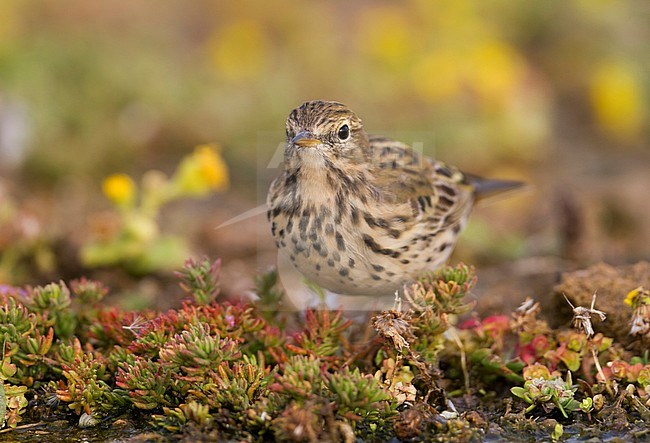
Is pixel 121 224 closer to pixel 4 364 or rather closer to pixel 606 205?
pixel 4 364

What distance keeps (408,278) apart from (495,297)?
113cm

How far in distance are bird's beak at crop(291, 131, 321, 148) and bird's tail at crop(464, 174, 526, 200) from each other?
189 cm

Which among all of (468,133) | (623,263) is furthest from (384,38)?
(623,263)

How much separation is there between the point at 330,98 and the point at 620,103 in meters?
3.16

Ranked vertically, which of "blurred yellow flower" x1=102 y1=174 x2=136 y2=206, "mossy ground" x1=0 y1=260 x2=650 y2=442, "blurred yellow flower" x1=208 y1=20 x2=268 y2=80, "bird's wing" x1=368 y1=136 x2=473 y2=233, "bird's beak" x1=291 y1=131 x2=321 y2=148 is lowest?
"mossy ground" x1=0 y1=260 x2=650 y2=442

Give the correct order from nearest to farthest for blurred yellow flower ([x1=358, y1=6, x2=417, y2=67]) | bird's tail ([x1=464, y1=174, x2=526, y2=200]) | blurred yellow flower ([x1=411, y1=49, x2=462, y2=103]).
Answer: bird's tail ([x1=464, y1=174, x2=526, y2=200])
blurred yellow flower ([x1=411, y1=49, x2=462, y2=103])
blurred yellow flower ([x1=358, y1=6, x2=417, y2=67])

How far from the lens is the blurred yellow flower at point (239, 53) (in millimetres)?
9836

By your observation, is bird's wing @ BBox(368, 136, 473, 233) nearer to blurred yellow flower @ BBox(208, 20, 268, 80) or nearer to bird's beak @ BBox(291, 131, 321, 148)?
bird's beak @ BBox(291, 131, 321, 148)

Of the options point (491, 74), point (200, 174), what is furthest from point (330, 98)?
point (200, 174)

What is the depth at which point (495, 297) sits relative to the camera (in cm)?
569

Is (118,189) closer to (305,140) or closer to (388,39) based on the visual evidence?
(305,140)

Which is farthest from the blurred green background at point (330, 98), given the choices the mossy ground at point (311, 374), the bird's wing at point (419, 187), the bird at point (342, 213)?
the mossy ground at point (311, 374)

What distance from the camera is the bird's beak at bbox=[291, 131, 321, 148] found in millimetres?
4398

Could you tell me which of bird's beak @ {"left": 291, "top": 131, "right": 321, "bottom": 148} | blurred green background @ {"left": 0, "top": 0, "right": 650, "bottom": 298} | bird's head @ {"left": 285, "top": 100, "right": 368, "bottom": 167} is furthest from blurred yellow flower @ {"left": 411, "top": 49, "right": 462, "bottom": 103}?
bird's beak @ {"left": 291, "top": 131, "right": 321, "bottom": 148}
